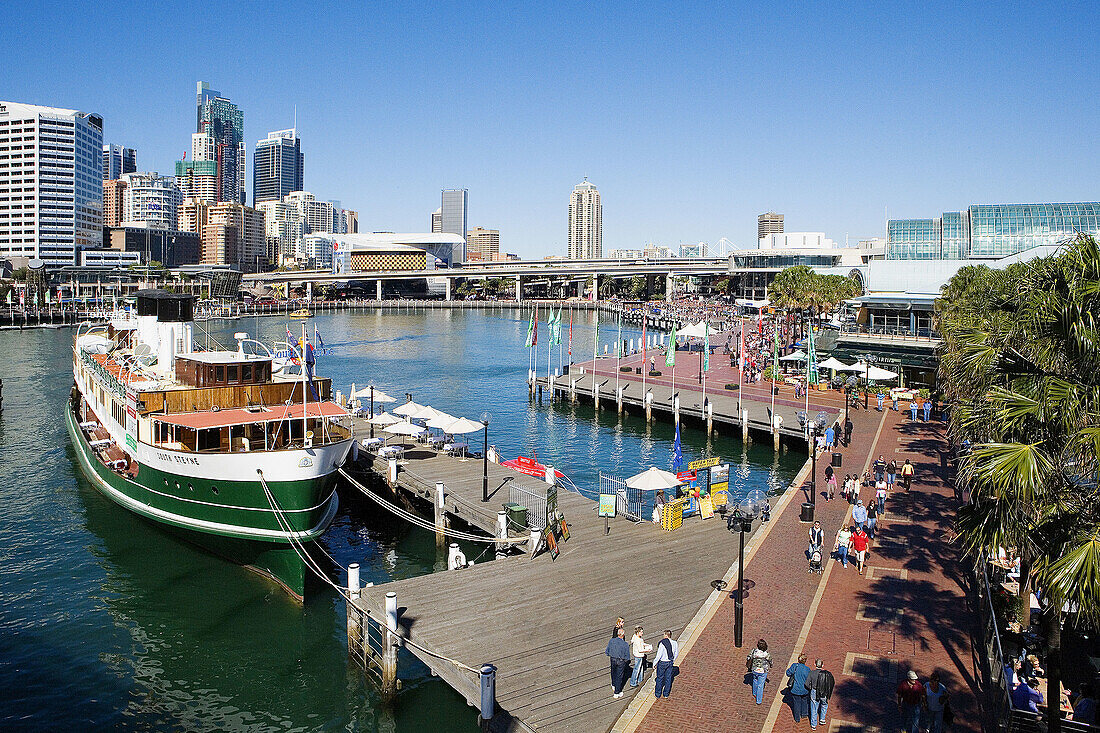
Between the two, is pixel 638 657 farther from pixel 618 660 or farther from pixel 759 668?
pixel 759 668

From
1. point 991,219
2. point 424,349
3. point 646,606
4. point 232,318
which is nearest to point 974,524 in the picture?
point 646,606

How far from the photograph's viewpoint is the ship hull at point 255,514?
29.2 metres

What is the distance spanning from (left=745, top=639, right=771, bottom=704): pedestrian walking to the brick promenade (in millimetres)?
262

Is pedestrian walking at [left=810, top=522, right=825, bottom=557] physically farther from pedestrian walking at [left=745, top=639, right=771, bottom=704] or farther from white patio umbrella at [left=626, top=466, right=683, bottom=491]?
pedestrian walking at [left=745, top=639, right=771, bottom=704]

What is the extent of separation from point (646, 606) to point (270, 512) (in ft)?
47.0

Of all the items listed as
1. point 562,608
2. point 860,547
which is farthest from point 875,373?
point 562,608

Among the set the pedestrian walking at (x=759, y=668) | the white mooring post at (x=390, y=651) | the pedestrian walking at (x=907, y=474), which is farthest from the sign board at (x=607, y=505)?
the pedestrian walking at (x=907, y=474)

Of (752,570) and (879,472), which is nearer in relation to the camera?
(752,570)

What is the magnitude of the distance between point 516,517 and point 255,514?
935 centimetres

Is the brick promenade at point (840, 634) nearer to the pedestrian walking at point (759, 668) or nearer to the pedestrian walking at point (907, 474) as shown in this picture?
the pedestrian walking at point (759, 668)

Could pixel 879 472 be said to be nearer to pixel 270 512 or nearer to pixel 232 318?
pixel 270 512

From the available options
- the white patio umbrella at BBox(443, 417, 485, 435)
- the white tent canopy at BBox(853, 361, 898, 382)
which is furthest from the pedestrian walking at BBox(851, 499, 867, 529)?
the white tent canopy at BBox(853, 361, 898, 382)

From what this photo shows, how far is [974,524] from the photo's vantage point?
1459 centimetres

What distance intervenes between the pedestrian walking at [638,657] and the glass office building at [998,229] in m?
81.9
